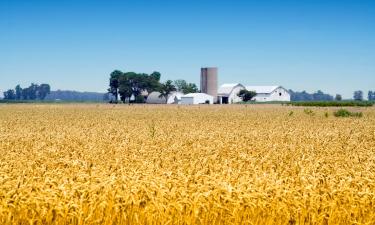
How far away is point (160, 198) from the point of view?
6.43 meters

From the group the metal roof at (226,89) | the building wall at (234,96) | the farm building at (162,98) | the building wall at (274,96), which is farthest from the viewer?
the building wall at (274,96)

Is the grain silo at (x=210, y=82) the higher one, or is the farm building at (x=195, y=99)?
the grain silo at (x=210, y=82)

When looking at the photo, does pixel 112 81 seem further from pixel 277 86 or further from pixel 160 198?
pixel 160 198

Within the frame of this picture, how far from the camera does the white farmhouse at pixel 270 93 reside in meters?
171

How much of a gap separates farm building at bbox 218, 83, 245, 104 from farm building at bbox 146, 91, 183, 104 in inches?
578

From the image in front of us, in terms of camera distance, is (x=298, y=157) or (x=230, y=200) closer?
(x=230, y=200)

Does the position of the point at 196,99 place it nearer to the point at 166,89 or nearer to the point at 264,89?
the point at 166,89

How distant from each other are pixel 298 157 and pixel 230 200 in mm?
6617

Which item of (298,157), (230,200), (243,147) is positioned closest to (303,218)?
(230,200)

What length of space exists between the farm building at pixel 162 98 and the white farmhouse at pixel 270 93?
31.5 m

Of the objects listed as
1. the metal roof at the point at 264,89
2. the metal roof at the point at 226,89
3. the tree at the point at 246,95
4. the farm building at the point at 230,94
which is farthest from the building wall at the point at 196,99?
the metal roof at the point at 264,89

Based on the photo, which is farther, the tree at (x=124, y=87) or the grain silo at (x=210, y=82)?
the tree at (x=124, y=87)

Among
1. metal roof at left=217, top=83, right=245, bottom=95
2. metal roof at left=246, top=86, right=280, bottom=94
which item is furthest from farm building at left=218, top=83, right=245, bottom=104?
metal roof at left=246, top=86, right=280, bottom=94

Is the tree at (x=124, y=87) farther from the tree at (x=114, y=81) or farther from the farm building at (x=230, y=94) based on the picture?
the farm building at (x=230, y=94)
